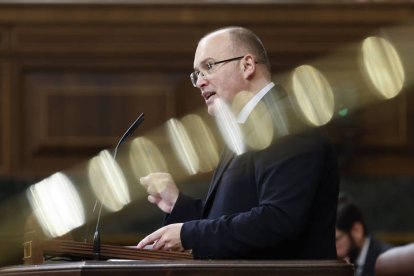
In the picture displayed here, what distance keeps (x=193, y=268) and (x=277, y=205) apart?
360mm

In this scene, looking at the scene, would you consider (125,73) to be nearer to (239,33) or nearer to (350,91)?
(350,91)

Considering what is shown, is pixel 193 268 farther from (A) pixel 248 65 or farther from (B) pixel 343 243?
(B) pixel 343 243

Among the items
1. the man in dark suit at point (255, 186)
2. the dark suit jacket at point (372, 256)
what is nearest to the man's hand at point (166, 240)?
the man in dark suit at point (255, 186)

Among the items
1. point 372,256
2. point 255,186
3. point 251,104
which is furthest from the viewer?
point 372,256

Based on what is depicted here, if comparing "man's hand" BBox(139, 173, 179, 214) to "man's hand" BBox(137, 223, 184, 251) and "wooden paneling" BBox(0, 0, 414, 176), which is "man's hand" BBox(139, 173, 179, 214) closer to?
"man's hand" BBox(137, 223, 184, 251)

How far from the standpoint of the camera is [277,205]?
253 centimetres

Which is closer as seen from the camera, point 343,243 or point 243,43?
point 243,43

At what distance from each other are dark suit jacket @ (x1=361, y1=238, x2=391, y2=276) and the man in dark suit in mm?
2499

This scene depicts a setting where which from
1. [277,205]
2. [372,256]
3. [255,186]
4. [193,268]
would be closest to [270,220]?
[277,205]

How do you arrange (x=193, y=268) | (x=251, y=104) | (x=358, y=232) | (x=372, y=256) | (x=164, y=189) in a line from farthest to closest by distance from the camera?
(x=358, y=232)
(x=372, y=256)
(x=164, y=189)
(x=251, y=104)
(x=193, y=268)

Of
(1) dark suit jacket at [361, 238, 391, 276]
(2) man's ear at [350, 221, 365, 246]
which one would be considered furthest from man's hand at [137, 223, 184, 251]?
(2) man's ear at [350, 221, 365, 246]

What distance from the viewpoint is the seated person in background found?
5.38 m

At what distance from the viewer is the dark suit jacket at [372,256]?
532 centimetres

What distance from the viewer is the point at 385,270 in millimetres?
2846
